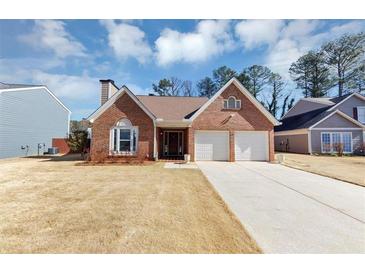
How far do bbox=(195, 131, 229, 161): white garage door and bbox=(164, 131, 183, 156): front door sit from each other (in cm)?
359

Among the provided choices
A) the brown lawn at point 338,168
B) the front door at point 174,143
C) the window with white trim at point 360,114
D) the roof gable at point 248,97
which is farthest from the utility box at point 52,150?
the window with white trim at point 360,114

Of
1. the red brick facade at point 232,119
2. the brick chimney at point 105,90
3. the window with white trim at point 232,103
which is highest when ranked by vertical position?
the brick chimney at point 105,90

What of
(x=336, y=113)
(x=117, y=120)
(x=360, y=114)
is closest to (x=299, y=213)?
(x=117, y=120)

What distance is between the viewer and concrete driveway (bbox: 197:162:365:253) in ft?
11.9

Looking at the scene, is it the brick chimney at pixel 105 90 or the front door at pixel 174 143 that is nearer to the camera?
the brick chimney at pixel 105 90

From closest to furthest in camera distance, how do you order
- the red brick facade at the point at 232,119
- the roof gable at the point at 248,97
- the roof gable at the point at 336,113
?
the red brick facade at the point at 232,119, the roof gable at the point at 248,97, the roof gable at the point at 336,113

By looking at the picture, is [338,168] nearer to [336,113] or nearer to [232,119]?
[232,119]

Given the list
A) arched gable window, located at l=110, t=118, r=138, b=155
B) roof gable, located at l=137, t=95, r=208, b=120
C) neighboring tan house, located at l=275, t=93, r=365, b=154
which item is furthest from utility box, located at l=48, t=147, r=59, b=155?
neighboring tan house, located at l=275, t=93, r=365, b=154

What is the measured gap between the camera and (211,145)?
16.3 meters

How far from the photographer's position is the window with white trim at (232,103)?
16.3 m

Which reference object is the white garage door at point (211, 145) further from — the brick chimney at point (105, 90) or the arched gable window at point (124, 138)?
the brick chimney at point (105, 90)

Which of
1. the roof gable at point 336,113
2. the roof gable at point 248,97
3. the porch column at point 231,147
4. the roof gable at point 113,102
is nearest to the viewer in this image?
the roof gable at point 113,102

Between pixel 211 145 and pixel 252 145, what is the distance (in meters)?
3.56
